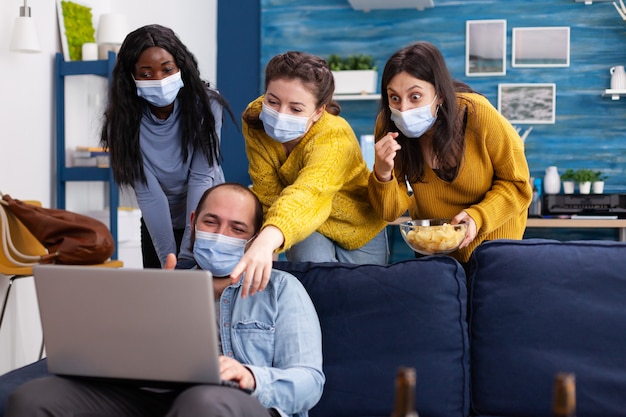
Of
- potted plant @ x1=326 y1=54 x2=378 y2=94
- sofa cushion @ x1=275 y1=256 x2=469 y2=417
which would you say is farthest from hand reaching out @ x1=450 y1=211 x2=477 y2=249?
potted plant @ x1=326 y1=54 x2=378 y2=94

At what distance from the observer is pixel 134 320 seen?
1.57m

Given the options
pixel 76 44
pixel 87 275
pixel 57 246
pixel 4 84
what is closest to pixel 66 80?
pixel 76 44

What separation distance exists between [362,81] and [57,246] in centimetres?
255

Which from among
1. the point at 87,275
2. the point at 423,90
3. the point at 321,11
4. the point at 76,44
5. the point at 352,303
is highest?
the point at 321,11

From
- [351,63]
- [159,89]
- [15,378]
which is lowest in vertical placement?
[15,378]

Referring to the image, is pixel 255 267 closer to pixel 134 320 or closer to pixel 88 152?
pixel 134 320

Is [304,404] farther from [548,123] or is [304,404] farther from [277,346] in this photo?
[548,123]

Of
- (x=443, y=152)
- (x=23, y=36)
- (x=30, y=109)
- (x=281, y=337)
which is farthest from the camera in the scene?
(x=30, y=109)

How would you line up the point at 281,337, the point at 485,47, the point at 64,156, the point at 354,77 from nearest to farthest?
the point at 281,337, the point at 64,156, the point at 354,77, the point at 485,47

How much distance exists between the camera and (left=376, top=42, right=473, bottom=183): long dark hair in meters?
2.20

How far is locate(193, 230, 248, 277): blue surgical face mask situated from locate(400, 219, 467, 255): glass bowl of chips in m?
0.54

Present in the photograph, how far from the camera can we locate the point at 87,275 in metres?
1.59

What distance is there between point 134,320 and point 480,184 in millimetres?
1130

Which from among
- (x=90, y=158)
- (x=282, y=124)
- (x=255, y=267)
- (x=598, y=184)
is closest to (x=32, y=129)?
(x=90, y=158)
